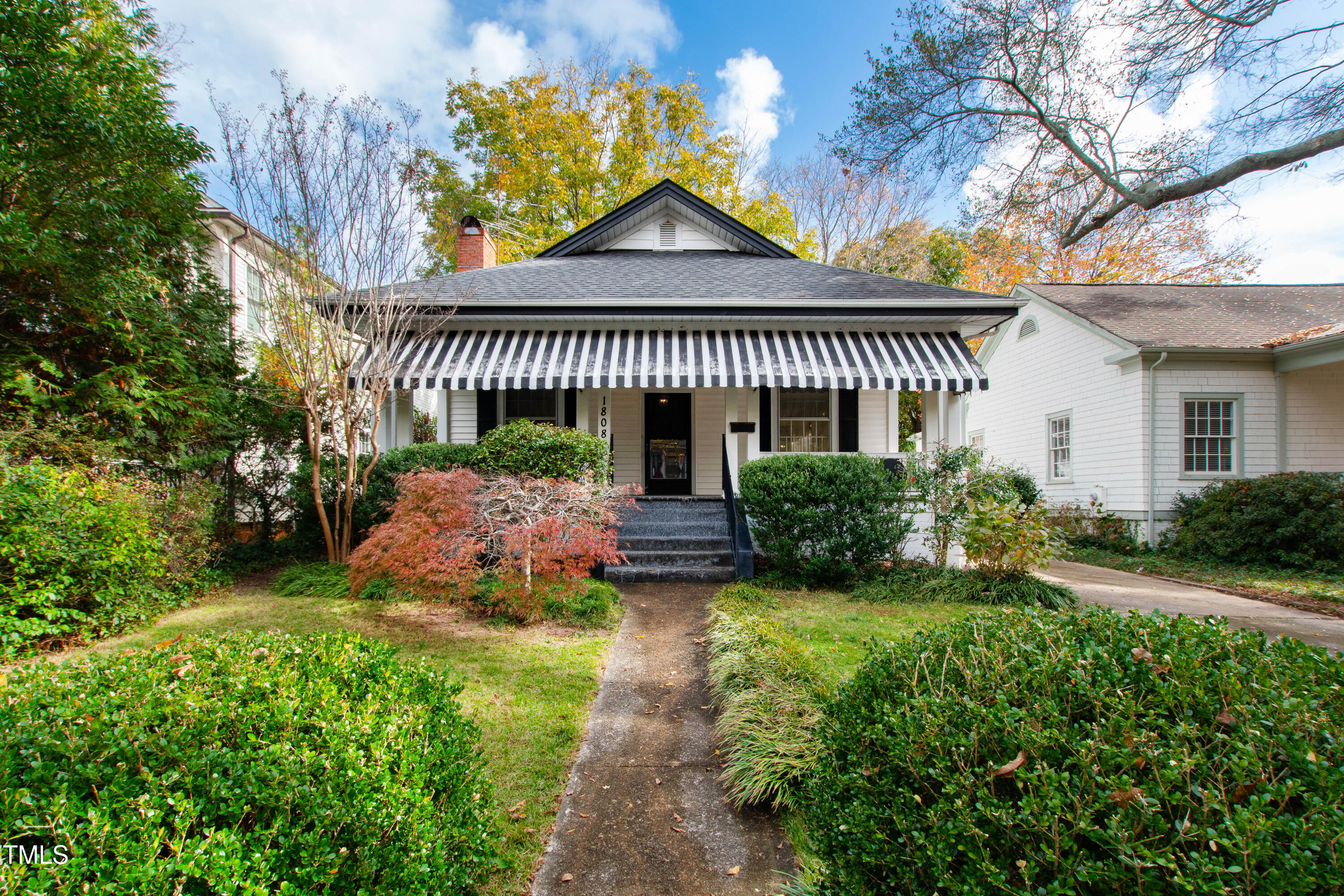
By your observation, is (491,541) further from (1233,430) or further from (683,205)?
(1233,430)

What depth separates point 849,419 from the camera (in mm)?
11547

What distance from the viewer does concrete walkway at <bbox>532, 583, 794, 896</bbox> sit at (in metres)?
2.59

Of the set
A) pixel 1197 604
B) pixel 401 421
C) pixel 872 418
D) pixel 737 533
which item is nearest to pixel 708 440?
pixel 872 418

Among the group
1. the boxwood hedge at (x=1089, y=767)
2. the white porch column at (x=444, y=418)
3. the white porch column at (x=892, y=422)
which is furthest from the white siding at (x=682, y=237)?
the boxwood hedge at (x=1089, y=767)

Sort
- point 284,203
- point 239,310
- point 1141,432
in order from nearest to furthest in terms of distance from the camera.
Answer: point 284,203
point 239,310
point 1141,432

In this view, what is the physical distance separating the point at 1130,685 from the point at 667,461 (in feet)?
34.2

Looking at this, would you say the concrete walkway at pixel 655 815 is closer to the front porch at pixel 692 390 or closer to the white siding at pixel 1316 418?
the front porch at pixel 692 390

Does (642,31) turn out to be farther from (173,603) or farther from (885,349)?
(173,603)

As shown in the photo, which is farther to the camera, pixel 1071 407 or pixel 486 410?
pixel 1071 407

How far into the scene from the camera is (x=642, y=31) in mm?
21266

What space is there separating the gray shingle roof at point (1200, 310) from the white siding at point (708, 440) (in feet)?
28.4

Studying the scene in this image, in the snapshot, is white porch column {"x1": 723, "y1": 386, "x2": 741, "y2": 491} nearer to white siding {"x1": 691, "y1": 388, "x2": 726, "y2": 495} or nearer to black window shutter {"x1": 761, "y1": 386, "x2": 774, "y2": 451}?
black window shutter {"x1": 761, "y1": 386, "x2": 774, "y2": 451}

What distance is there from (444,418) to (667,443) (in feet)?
14.7

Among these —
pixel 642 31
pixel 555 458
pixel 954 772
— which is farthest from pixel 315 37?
pixel 642 31
